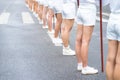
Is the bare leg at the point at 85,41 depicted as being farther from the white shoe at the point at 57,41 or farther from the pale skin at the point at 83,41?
the white shoe at the point at 57,41

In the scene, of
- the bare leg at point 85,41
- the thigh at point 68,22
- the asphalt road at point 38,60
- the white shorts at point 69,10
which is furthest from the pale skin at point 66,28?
the bare leg at point 85,41

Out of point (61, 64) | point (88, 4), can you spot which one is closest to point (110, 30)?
point (88, 4)

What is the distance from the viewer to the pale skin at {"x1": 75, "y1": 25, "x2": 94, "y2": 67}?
640 centimetres

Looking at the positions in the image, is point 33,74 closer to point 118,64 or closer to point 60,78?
point 60,78

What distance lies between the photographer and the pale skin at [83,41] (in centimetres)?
640

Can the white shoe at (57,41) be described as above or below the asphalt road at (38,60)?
below

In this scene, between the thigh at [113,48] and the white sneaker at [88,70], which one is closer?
the thigh at [113,48]

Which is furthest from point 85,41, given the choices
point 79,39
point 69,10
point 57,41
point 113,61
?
point 57,41

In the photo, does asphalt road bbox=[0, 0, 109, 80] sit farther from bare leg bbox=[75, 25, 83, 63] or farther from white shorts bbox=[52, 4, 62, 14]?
white shorts bbox=[52, 4, 62, 14]

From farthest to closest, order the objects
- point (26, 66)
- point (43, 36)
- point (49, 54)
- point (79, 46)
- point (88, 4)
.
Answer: point (43, 36), point (49, 54), point (26, 66), point (79, 46), point (88, 4)

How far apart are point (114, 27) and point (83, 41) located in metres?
1.84

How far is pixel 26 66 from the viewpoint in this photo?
295 inches

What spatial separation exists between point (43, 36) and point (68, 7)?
401 cm

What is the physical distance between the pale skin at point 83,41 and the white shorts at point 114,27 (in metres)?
1.60
